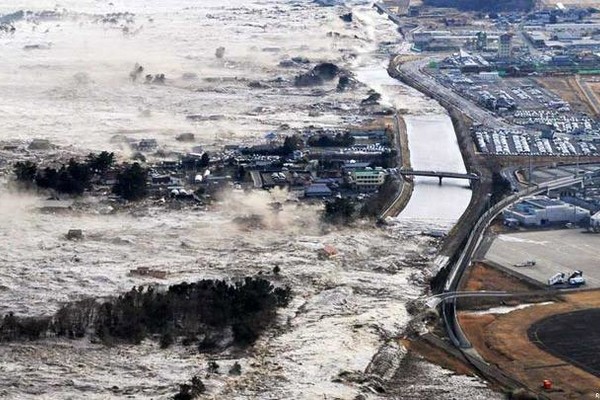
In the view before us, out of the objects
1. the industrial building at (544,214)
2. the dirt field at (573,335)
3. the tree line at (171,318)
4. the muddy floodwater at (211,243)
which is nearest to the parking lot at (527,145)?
the muddy floodwater at (211,243)

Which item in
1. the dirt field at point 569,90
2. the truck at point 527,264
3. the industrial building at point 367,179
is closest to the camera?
the truck at point 527,264

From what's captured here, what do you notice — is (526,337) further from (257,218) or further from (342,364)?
(257,218)

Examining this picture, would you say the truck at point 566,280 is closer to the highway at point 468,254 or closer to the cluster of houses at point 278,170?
the highway at point 468,254

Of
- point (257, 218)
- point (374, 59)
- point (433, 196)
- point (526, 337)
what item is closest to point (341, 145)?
point (433, 196)

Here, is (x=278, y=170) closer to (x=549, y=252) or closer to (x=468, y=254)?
(x=468, y=254)

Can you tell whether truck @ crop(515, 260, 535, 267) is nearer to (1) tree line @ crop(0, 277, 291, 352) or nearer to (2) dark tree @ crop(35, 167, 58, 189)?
(1) tree line @ crop(0, 277, 291, 352)

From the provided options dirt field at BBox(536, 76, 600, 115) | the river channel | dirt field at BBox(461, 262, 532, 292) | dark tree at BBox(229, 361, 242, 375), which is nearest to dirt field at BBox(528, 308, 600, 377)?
dirt field at BBox(461, 262, 532, 292)
